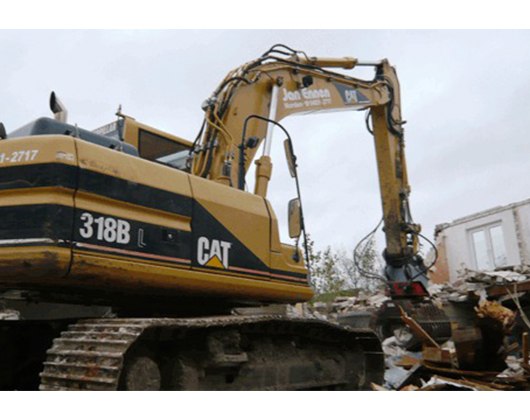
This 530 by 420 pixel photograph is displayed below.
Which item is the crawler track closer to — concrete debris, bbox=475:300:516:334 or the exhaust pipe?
concrete debris, bbox=475:300:516:334

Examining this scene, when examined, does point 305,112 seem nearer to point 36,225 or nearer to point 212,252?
point 212,252

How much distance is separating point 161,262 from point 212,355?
76 cm

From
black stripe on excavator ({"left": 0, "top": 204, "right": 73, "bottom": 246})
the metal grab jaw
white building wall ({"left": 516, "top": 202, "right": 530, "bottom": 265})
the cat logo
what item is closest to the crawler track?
the cat logo

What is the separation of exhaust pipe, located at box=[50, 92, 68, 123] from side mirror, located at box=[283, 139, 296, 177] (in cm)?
207

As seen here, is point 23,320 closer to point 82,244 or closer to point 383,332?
point 82,244

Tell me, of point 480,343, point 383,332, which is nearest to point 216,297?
point 480,343

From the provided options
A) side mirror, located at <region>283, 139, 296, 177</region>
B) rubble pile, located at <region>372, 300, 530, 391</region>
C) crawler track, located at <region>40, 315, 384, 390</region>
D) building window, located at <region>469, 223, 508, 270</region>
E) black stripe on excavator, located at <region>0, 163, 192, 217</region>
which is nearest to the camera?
crawler track, located at <region>40, 315, 384, 390</region>

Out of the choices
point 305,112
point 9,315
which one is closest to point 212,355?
point 9,315

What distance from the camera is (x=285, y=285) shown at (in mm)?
4961

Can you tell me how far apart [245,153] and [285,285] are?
1.55 meters

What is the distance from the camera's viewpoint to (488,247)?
2027 centimetres

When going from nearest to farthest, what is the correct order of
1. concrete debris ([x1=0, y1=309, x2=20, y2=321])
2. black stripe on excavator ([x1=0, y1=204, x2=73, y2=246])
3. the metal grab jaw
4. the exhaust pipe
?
black stripe on excavator ([x1=0, y1=204, x2=73, y2=246]), the exhaust pipe, concrete debris ([x1=0, y1=309, x2=20, y2=321]), the metal grab jaw

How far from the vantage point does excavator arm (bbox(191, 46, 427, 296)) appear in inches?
218

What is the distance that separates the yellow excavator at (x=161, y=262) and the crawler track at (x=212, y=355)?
11mm
